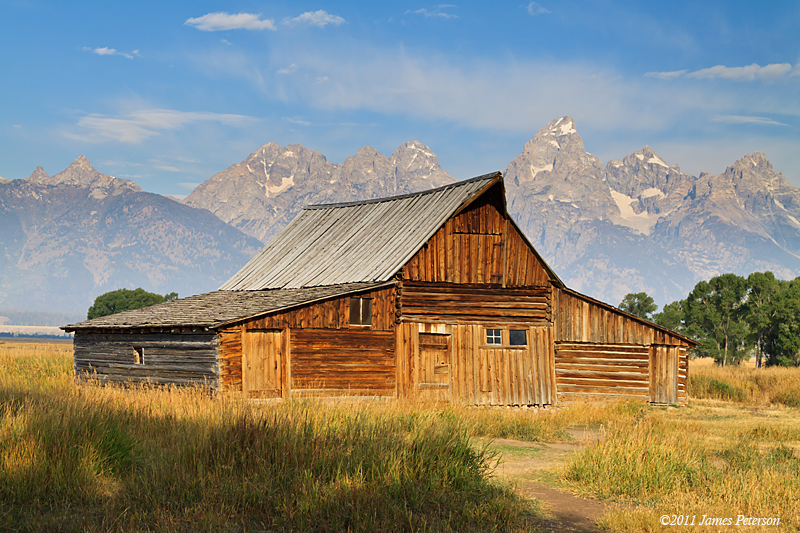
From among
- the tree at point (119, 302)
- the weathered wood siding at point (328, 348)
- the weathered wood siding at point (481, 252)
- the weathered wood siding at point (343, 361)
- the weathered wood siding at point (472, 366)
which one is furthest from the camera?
the tree at point (119, 302)

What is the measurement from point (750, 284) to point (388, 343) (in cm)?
4762

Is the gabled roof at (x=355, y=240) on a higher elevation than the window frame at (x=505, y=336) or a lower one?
higher

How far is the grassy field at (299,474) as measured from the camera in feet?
25.5

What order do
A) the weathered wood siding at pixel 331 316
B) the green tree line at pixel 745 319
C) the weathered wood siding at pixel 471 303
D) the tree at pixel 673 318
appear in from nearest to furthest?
the weathered wood siding at pixel 331 316
the weathered wood siding at pixel 471 303
the green tree line at pixel 745 319
the tree at pixel 673 318

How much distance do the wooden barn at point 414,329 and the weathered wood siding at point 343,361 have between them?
0.11ft

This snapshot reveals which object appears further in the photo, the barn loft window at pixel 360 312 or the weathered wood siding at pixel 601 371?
the weathered wood siding at pixel 601 371

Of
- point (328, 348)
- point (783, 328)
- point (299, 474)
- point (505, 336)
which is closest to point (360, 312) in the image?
point (328, 348)

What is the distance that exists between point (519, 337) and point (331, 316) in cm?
692

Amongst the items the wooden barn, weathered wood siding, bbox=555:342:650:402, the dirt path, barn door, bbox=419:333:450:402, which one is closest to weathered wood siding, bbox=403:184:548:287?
the wooden barn

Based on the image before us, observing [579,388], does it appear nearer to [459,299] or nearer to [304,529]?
[459,299]

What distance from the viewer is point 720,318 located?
210 feet

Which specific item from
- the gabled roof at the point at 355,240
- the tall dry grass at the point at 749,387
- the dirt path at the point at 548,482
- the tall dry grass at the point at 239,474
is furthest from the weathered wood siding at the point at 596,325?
the tall dry grass at the point at 239,474

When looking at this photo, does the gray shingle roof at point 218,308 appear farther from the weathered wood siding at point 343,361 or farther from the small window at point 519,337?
the small window at point 519,337

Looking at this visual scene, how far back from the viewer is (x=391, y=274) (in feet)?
76.1
